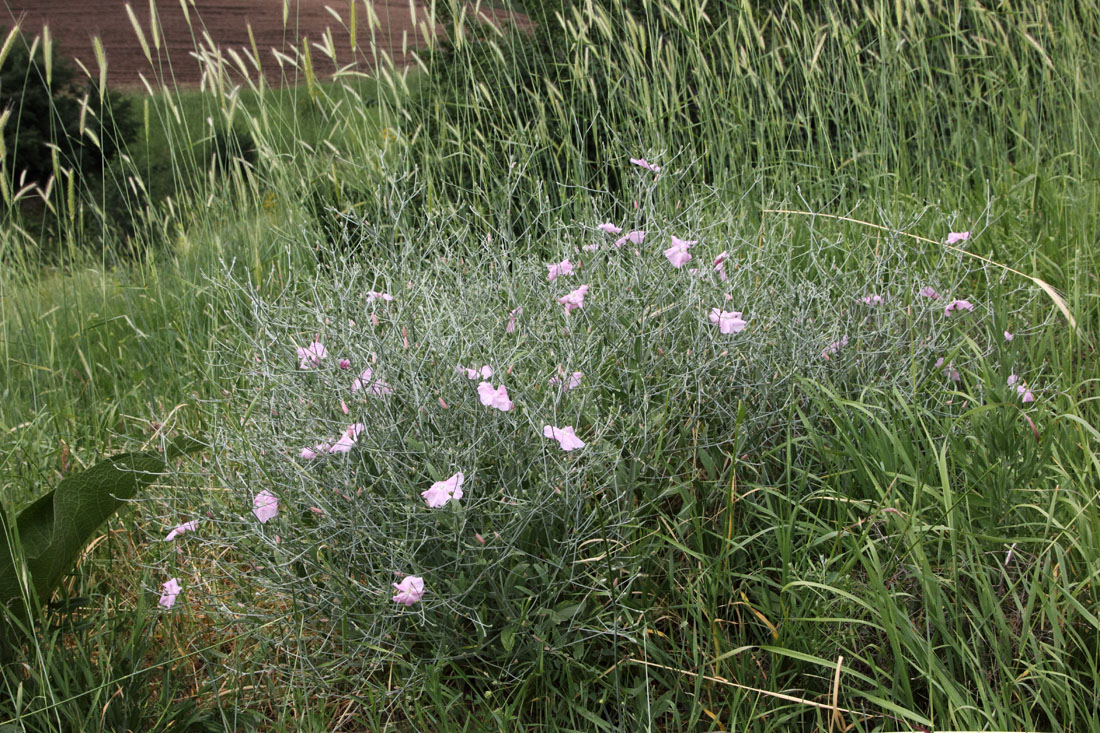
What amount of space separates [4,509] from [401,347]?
2.12 ft

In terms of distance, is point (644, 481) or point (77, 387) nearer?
point (644, 481)

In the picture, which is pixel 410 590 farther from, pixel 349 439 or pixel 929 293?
pixel 929 293

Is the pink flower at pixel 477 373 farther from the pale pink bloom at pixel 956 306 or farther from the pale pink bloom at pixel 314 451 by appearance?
the pale pink bloom at pixel 956 306

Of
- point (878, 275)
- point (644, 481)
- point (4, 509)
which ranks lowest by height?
point (644, 481)

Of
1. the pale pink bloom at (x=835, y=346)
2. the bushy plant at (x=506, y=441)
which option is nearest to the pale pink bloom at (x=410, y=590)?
the bushy plant at (x=506, y=441)

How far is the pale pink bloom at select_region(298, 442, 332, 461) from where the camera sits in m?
1.28

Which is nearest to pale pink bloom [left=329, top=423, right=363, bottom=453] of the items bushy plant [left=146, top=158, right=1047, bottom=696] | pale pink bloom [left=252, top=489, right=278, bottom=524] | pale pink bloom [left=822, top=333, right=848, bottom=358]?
bushy plant [left=146, top=158, right=1047, bottom=696]

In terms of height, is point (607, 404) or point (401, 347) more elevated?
point (401, 347)

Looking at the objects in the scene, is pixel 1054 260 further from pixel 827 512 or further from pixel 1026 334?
pixel 827 512

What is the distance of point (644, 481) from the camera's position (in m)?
1.46

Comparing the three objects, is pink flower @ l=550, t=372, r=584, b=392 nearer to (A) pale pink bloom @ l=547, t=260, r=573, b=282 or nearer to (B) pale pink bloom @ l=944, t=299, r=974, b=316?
(A) pale pink bloom @ l=547, t=260, r=573, b=282

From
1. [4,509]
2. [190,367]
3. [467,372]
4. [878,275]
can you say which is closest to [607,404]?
[467,372]

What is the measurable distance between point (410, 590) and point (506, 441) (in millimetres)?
284

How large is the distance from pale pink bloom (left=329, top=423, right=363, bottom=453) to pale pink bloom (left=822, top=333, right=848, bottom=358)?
91 cm
